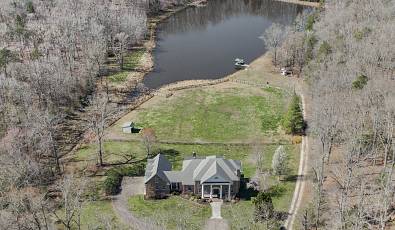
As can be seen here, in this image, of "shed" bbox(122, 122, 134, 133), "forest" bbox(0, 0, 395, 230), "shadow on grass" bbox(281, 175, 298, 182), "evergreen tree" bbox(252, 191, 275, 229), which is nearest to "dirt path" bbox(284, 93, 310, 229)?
"shadow on grass" bbox(281, 175, 298, 182)

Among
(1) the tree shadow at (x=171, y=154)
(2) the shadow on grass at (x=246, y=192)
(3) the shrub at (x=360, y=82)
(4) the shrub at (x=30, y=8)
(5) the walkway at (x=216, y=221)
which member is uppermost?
(4) the shrub at (x=30, y=8)

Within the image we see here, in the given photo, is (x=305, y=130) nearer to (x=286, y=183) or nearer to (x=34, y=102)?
(x=286, y=183)

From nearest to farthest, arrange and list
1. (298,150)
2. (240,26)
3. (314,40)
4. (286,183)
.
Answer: (286,183) < (298,150) < (314,40) < (240,26)

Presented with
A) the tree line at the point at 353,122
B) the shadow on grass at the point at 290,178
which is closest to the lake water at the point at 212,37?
the tree line at the point at 353,122

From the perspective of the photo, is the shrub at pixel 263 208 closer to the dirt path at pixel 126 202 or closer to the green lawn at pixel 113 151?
the dirt path at pixel 126 202

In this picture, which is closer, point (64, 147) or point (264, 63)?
point (64, 147)

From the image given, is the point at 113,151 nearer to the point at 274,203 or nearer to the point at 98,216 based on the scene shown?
the point at 98,216

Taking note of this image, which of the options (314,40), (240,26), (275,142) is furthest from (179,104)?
(240,26)

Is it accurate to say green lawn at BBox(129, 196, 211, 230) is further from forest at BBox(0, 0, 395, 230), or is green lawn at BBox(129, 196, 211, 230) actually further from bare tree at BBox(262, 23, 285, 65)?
bare tree at BBox(262, 23, 285, 65)
